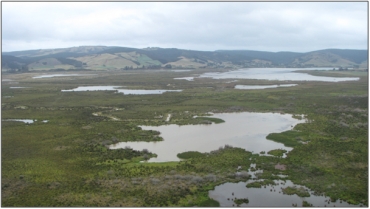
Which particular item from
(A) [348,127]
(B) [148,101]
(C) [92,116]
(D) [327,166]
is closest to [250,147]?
(D) [327,166]

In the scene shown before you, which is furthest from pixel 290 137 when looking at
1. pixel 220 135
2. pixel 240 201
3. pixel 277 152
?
pixel 240 201

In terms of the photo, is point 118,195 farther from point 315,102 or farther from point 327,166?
point 315,102

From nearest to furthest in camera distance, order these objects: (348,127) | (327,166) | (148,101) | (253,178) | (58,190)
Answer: (58,190)
(253,178)
(327,166)
(348,127)
(148,101)

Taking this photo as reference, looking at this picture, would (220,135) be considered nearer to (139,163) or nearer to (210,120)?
(210,120)

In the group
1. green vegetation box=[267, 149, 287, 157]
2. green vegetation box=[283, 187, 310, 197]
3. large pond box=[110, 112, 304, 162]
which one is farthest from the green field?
large pond box=[110, 112, 304, 162]

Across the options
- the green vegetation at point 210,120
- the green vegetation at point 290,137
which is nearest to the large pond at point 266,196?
the green vegetation at point 290,137

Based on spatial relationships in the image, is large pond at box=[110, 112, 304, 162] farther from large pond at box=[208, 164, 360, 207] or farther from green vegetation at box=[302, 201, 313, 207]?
green vegetation at box=[302, 201, 313, 207]
